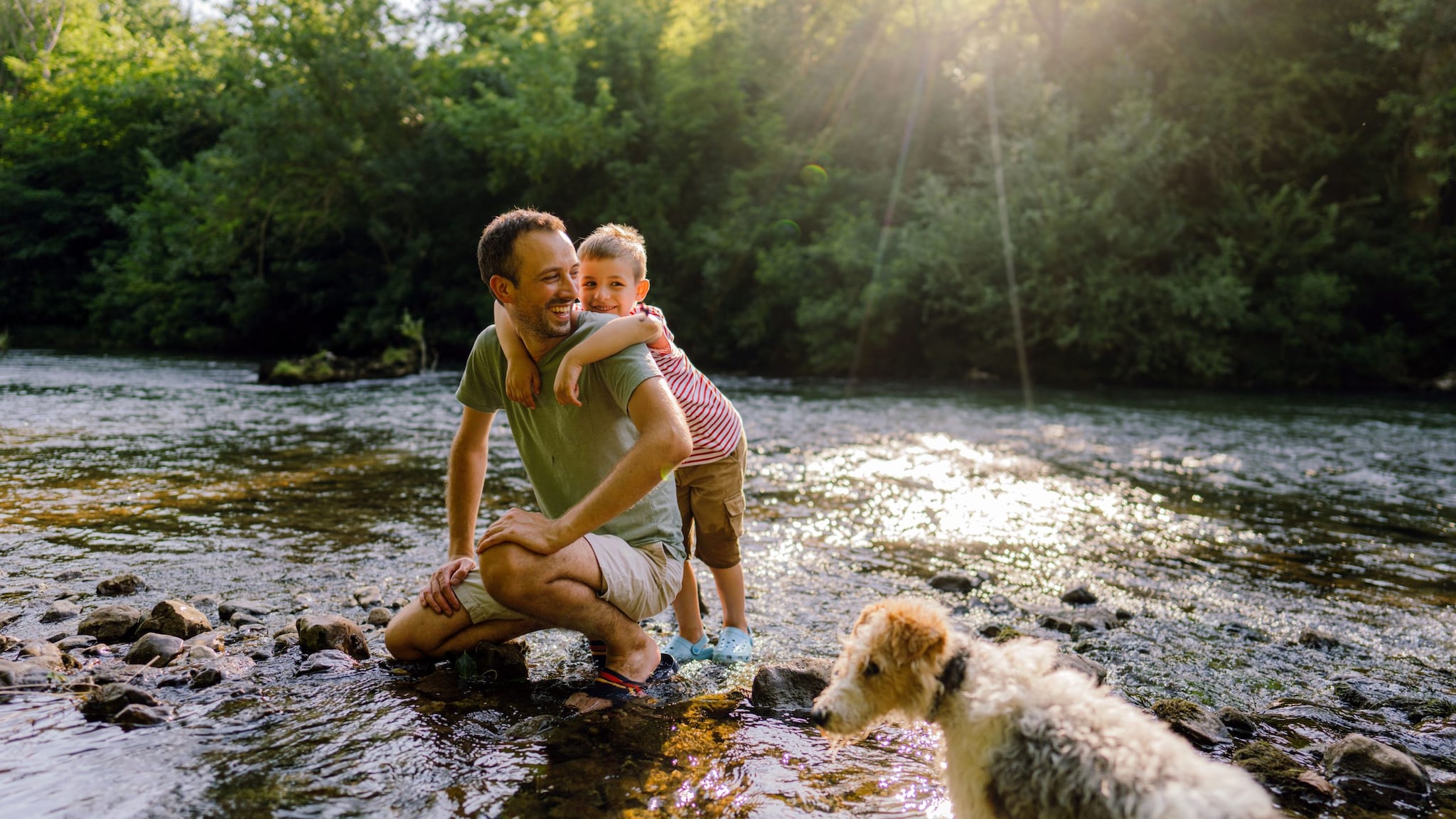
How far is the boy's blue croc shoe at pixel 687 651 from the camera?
13.7 feet

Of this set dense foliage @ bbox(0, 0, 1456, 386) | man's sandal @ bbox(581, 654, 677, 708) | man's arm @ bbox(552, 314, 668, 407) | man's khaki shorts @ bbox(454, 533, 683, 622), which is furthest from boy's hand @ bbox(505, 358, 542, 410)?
dense foliage @ bbox(0, 0, 1456, 386)

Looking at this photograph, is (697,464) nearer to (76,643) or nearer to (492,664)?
(492,664)

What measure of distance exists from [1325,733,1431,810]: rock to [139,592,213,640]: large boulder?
4.80 m

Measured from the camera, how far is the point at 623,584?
142 inches

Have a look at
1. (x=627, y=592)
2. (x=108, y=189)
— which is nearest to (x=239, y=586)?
(x=627, y=592)

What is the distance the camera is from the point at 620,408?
375 centimetres

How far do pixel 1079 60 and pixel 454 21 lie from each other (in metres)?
23.8

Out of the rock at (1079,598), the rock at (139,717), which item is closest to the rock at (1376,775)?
the rock at (1079,598)

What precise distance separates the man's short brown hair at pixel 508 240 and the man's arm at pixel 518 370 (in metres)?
0.17

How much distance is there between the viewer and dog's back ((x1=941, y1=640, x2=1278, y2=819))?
197cm

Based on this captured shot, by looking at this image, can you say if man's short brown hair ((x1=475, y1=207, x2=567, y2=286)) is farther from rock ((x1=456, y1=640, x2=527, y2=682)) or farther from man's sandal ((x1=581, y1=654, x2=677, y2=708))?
man's sandal ((x1=581, y1=654, x2=677, y2=708))

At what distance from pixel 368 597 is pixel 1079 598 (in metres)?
4.17

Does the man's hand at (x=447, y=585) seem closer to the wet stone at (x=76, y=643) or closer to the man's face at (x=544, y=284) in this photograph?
the man's face at (x=544, y=284)

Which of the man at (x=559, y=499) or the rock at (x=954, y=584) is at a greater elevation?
the man at (x=559, y=499)
